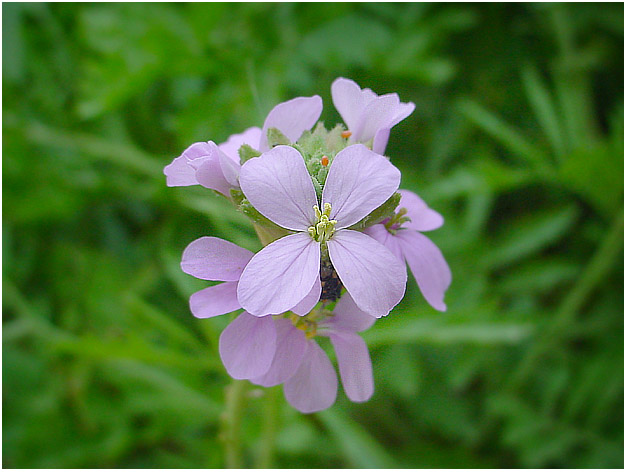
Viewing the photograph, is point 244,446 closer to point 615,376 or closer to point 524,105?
point 615,376

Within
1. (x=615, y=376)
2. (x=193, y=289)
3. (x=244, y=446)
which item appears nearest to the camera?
(x=193, y=289)

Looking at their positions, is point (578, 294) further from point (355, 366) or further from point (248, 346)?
point (248, 346)

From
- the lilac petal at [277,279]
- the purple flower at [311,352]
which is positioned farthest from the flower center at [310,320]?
Answer: the lilac petal at [277,279]

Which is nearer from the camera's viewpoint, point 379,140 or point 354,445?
point 379,140

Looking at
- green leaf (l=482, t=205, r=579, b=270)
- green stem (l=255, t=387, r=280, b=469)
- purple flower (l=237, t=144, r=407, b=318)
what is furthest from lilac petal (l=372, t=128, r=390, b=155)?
green leaf (l=482, t=205, r=579, b=270)

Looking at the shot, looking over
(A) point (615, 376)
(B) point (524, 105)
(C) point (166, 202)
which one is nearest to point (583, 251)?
(A) point (615, 376)

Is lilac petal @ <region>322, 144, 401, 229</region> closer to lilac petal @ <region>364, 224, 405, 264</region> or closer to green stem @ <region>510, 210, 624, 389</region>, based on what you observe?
lilac petal @ <region>364, 224, 405, 264</region>

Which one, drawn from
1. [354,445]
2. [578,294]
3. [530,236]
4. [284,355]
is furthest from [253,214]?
[578,294]
